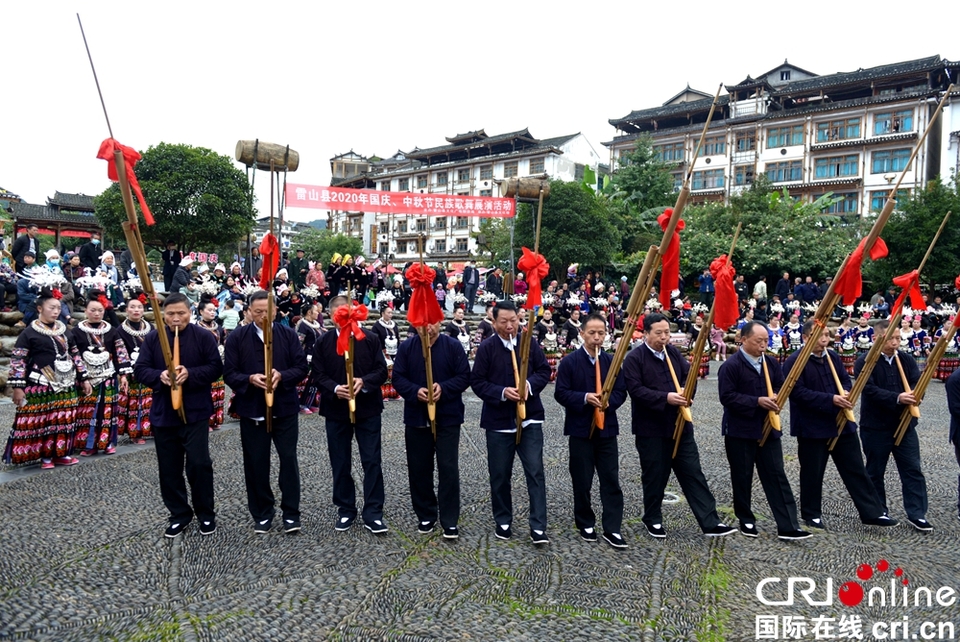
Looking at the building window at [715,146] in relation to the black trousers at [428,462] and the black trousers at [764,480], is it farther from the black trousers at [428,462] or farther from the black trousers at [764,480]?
the black trousers at [428,462]

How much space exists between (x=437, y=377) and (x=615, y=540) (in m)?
1.79

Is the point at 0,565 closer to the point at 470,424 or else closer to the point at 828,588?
the point at 828,588

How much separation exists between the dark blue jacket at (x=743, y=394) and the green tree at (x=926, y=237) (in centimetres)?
1832

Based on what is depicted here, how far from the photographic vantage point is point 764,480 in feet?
17.5

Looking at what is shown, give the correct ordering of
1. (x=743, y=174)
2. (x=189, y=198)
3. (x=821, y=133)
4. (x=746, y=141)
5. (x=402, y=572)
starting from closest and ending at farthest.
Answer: (x=402, y=572)
(x=189, y=198)
(x=821, y=133)
(x=746, y=141)
(x=743, y=174)

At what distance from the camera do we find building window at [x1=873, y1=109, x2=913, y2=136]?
3522cm

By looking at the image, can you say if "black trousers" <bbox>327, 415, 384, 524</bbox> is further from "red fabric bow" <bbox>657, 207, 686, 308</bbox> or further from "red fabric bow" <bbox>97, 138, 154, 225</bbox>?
"red fabric bow" <bbox>657, 207, 686, 308</bbox>

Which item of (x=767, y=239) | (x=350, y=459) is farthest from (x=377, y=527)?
(x=767, y=239)

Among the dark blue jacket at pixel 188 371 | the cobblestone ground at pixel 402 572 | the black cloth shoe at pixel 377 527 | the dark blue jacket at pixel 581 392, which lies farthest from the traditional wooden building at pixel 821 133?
the dark blue jacket at pixel 188 371

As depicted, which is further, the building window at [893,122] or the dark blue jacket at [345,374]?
the building window at [893,122]

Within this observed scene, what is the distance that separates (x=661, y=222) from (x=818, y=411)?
6.38 ft

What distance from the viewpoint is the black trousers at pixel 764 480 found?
17.0 feet

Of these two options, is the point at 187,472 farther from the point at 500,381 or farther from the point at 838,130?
the point at 838,130

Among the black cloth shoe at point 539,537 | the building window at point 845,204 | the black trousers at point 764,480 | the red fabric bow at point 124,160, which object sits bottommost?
the black cloth shoe at point 539,537
